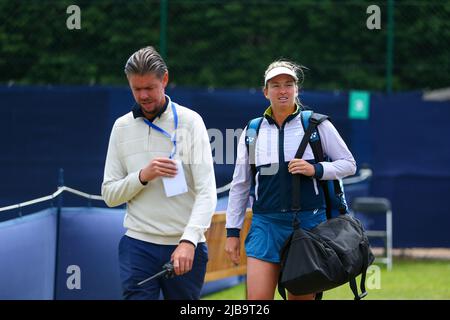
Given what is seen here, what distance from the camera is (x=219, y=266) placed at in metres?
8.41

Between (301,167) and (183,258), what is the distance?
0.91m

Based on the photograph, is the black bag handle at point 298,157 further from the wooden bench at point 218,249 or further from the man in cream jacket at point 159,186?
the wooden bench at point 218,249

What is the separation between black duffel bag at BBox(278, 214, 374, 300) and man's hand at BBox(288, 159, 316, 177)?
0.30m

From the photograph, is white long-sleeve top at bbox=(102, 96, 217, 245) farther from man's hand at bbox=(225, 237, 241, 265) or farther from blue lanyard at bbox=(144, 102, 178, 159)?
man's hand at bbox=(225, 237, 241, 265)

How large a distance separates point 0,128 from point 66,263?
15.0 feet

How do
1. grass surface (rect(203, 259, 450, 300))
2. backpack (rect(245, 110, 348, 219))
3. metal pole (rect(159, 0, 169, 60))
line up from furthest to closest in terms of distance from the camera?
metal pole (rect(159, 0, 169, 60)) < grass surface (rect(203, 259, 450, 300)) < backpack (rect(245, 110, 348, 219))

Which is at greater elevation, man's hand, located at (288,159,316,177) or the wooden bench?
man's hand, located at (288,159,316,177)

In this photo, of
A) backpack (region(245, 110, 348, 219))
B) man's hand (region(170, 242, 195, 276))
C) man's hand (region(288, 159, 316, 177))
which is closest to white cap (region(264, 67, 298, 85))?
backpack (region(245, 110, 348, 219))

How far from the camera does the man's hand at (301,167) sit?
5.29 meters

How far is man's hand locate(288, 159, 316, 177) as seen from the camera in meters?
5.29

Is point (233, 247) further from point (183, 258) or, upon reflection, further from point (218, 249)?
point (218, 249)

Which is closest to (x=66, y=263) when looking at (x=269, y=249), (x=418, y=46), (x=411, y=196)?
(x=269, y=249)

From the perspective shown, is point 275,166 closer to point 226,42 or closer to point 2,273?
point 2,273

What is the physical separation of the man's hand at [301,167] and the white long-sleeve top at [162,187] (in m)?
0.49
